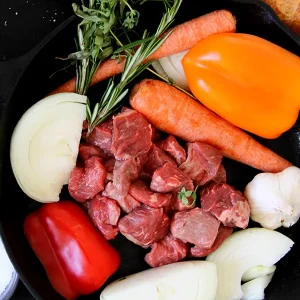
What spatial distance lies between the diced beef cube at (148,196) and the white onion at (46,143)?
0.26 m

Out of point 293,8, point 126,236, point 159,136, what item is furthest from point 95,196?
point 293,8

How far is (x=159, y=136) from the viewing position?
225cm

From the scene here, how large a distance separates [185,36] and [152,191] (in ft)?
2.12

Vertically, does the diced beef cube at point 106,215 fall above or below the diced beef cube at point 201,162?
below

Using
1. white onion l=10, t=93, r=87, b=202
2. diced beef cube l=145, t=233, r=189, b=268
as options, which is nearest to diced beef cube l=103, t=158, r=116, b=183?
white onion l=10, t=93, r=87, b=202

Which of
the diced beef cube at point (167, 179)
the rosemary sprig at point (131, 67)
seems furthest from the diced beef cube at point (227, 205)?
the rosemary sprig at point (131, 67)

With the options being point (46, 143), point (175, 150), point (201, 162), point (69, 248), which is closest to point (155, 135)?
point (175, 150)

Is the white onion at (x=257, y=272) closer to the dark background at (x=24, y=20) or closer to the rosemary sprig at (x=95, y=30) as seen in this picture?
the rosemary sprig at (x=95, y=30)

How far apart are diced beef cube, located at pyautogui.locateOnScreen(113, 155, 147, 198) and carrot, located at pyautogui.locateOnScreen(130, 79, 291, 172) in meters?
0.21

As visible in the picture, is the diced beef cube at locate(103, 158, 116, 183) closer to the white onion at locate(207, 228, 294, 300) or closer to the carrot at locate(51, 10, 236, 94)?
the carrot at locate(51, 10, 236, 94)

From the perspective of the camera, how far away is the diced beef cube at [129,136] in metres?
2.08

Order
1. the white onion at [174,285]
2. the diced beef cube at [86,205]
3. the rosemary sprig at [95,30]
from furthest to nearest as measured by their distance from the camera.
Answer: the diced beef cube at [86,205] → the white onion at [174,285] → the rosemary sprig at [95,30]

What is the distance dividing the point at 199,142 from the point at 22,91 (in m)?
0.74

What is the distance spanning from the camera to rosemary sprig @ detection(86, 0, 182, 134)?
2029mm
